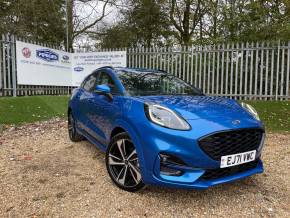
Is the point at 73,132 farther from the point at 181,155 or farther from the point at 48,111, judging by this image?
the point at 48,111

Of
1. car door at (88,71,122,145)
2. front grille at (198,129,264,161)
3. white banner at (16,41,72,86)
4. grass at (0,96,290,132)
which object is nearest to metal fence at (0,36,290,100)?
white banner at (16,41,72,86)

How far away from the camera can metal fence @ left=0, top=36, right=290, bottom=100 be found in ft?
31.9

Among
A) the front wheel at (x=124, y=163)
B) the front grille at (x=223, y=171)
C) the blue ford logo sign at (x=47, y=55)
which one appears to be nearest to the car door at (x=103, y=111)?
the front wheel at (x=124, y=163)

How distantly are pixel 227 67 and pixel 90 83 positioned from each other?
6.85 meters

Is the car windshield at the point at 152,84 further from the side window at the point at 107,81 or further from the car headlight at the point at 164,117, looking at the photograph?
the car headlight at the point at 164,117

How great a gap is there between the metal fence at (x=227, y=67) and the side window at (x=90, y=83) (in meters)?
6.58

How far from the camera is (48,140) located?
5824 mm

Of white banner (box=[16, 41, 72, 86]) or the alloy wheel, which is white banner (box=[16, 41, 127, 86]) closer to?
white banner (box=[16, 41, 72, 86])

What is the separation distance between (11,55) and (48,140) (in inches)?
243

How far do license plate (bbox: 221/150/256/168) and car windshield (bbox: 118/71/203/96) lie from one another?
139 cm

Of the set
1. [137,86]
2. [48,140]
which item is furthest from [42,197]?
[48,140]

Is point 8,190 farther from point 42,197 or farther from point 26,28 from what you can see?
point 26,28

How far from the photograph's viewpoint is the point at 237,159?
2.91 m

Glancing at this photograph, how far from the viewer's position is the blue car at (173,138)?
2746 millimetres
